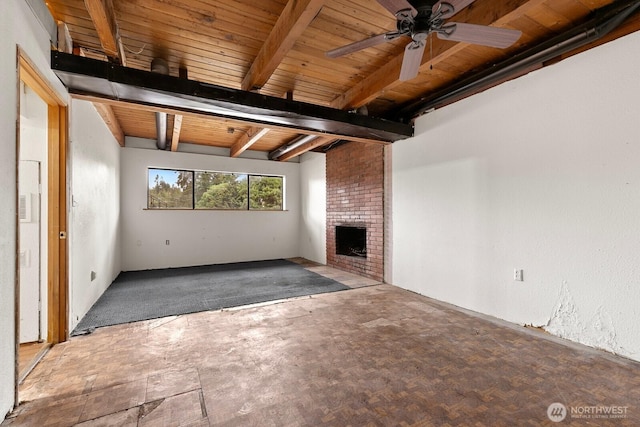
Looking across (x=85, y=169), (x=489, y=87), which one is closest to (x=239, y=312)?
(x=85, y=169)

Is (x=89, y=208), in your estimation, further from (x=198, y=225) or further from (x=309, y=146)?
(x=309, y=146)

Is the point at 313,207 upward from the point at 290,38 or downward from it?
downward

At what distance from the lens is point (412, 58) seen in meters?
2.09

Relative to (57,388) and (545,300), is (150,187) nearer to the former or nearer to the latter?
(57,388)

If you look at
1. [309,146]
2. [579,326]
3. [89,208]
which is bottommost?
[579,326]

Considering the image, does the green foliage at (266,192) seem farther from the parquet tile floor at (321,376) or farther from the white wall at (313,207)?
the parquet tile floor at (321,376)

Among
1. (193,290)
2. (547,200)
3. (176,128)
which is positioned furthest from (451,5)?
(193,290)

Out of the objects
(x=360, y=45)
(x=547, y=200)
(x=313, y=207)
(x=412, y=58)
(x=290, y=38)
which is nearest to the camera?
(x=360, y=45)

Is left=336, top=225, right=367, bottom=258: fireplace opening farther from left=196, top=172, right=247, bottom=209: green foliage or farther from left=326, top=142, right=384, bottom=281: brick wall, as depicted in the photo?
left=196, top=172, right=247, bottom=209: green foliage

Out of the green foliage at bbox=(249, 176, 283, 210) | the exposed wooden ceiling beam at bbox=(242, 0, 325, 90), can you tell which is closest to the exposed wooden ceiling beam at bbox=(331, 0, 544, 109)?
the exposed wooden ceiling beam at bbox=(242, 0, 325, 90)

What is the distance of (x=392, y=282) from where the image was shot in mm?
4551

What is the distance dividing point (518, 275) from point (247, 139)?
458 centimetres

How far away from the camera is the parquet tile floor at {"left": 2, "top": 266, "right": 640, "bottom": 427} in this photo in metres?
1.59

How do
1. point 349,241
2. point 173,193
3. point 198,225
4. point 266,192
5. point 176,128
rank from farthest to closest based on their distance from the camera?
point 266,192 → point 198,225 → point 173,193 → point 349,241 → point 176,128
